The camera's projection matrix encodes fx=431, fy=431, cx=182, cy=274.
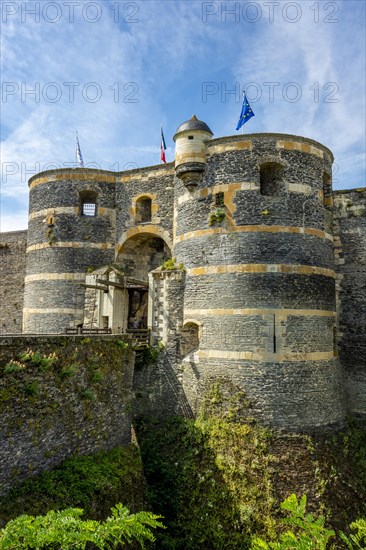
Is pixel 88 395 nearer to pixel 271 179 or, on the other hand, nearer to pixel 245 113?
pixel 271 179

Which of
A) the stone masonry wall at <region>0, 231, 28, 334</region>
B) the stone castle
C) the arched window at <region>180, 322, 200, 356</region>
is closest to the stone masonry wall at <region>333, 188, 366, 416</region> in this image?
the stone castle

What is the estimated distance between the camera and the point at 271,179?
15.3m

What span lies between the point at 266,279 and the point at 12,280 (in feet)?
51.2

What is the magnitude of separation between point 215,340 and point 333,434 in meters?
4.84

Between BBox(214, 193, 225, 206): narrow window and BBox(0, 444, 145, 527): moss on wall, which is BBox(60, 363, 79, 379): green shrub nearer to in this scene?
BBox(0, 444, 145, 527): moss on wall

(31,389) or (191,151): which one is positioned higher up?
(191,151)

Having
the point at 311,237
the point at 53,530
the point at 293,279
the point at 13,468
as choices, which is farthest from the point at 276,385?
the point at 53,530

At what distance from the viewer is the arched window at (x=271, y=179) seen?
14.9m

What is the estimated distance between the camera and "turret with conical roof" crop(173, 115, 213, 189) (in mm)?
15406

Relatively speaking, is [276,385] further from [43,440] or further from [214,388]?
[43,440]

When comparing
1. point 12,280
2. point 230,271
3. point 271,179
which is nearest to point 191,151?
point 271,179

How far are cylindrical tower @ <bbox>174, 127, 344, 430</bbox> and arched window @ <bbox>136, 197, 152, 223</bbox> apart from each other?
3.42 meters

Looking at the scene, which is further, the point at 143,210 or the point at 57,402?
the point at 143,210

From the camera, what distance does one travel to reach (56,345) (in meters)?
10.7
